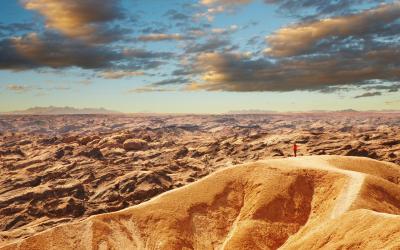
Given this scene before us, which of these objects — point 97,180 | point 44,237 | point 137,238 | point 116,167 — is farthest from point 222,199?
point 116,167

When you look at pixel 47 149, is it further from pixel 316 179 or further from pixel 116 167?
pixel 316 179

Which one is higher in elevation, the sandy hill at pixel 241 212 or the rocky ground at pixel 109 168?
the sandy hill at pixel 241 212

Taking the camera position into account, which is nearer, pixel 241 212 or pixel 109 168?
pixel 241 212

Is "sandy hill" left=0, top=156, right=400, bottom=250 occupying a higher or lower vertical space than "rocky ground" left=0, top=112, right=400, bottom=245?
higher

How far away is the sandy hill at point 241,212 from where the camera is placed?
41.9 meters

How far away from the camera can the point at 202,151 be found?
148m

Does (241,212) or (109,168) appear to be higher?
(241,212)

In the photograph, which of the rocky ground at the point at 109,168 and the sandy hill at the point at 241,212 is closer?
the sandy hill at the point at 241,212

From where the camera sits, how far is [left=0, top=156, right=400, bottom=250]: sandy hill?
1651 inches

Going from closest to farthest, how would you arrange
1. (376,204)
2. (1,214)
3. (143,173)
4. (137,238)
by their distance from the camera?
(376,204)
(137,238)
(1,214)
(143,173)

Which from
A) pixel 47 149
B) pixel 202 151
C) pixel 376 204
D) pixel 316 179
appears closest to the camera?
pixel 376 204

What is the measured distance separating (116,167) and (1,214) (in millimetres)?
38306

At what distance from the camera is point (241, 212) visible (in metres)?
47.1

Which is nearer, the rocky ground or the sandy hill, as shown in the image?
the sandy hill
